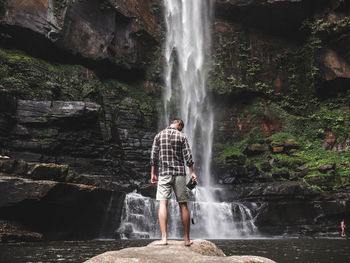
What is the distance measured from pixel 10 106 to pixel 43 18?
657 centimetres

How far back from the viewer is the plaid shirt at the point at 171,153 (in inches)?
174

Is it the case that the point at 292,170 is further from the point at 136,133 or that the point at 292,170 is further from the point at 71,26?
the point at 71,26

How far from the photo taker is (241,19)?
24125 mm

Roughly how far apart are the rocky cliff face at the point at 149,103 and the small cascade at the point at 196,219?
73 centimetres

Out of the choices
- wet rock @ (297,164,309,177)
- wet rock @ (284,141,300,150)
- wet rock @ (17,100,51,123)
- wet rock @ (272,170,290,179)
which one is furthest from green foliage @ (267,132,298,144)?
wet rock @ (17,100,51,123)

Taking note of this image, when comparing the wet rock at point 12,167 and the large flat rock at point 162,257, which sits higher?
the wet rock at point 12,167

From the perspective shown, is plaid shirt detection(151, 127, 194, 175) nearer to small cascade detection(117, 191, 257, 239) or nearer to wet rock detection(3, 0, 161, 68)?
small cascade detection(117, 191, 257, 239)

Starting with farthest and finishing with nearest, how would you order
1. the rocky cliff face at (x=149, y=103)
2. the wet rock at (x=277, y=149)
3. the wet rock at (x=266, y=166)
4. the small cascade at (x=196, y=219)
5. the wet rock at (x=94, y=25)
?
the wet rock at (x=277, y=149) → the wet rock at (x=266, y=166) → the wet rock at (x=94, y=25) → the rocky cliff face at (x=149, y=103) → the small cascade at (x=196, y=219)

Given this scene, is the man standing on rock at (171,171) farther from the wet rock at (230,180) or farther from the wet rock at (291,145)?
the wet rock at (291,145)

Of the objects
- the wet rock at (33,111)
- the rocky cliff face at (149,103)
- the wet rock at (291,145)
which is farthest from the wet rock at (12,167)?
the wet rock at (291,145)

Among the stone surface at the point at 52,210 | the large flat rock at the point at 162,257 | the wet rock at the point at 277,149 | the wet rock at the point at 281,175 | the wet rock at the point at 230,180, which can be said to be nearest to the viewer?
the large flat rock at the point at 162,257

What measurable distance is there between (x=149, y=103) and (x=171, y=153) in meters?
16.8

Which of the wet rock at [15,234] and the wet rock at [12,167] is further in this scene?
the wet rock at [12,167]

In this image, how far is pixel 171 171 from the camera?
4.39 metres
